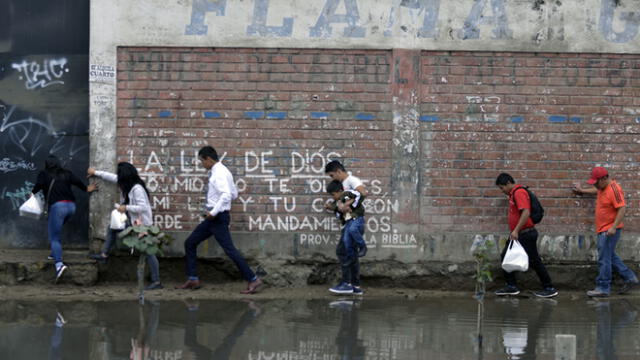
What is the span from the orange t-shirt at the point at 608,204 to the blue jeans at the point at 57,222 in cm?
664

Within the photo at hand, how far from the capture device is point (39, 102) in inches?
448

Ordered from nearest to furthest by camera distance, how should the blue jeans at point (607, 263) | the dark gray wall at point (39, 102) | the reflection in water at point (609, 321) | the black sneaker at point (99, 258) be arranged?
the reflection in water at point (609, 321)
the blue jeans at point (607, 263)
the black sneaker at point (99, 258)
the dark gray wall at point (39, 102)

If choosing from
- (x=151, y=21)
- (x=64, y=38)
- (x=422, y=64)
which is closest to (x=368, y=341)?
(x=422, y=64)

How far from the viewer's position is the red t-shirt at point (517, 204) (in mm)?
10352

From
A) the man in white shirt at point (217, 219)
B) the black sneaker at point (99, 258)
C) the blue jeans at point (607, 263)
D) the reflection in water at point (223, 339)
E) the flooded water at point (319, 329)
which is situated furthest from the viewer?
the black sneaker at point (99, 258)

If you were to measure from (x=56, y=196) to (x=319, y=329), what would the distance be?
3.93m

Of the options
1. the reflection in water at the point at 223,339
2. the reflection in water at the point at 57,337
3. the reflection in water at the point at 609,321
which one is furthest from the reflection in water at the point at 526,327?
the reflection in water at the point at 57,337

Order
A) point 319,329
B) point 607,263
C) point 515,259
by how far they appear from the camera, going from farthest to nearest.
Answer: point 607,263, point 515,259, point 319,329

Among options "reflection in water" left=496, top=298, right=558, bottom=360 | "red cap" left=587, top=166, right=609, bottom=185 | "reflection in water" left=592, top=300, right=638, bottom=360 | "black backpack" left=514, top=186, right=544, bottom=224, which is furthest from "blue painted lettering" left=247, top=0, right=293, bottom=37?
"reflection in water" left=592, top=300, right=638, bottom=360

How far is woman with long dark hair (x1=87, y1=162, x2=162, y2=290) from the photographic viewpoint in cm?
1033

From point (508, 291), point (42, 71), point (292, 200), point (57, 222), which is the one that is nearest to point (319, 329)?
point (292, 200)

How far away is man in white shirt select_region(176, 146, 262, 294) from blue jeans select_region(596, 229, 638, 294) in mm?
4262

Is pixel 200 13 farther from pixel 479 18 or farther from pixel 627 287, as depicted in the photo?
pixel 627 287

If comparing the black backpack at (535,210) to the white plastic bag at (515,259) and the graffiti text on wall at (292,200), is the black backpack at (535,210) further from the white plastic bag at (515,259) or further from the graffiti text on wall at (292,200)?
the graffiti text on wall at (292,200)
